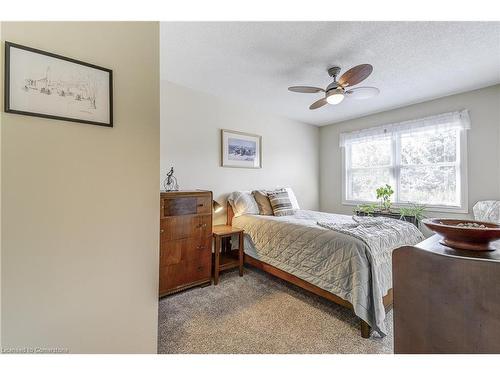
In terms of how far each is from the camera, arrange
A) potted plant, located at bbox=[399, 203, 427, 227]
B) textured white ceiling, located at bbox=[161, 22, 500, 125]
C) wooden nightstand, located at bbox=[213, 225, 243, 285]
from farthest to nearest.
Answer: potted plant, located at bbox=[399, 203, 427, 227]
wooden nightstand, located at bbox=[213, 225, 243, 285]
textured white ceiling, located at bbox=[161, 22, 500, 125]

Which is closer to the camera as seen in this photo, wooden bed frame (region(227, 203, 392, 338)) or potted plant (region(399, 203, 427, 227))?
wooden bed frame (region(227, 203, 392, 338))

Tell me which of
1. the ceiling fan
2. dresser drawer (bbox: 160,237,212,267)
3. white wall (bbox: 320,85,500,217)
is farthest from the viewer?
white wall (bbox: 320,85,500,217)

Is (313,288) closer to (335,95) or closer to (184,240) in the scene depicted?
(184,240)

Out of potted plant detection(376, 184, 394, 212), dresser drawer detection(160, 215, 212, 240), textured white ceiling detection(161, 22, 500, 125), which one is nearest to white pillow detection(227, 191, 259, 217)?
dresser drawer detection(160, 215, 212, 240)

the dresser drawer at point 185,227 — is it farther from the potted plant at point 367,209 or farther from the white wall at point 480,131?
the white wall at point 480,131

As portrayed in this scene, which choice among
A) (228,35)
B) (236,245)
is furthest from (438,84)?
(236,245)

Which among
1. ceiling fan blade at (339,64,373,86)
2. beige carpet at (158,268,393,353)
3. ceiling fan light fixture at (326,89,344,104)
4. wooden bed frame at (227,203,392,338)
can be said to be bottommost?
beige carpet at (158,268,393,353)

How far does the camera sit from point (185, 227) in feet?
7.64

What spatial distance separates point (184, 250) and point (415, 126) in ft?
12.6

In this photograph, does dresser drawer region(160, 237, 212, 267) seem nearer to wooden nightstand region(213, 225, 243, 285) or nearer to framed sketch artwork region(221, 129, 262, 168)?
wooden nightstand region(213, 225, 243, 285)

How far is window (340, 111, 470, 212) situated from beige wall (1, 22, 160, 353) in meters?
3.84

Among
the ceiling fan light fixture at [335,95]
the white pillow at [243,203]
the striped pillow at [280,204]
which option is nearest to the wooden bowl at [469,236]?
the ceiling fan light fixture at [335,95]

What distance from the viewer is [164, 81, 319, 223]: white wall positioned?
112 inches

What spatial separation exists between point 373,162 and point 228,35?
11.0 feet
